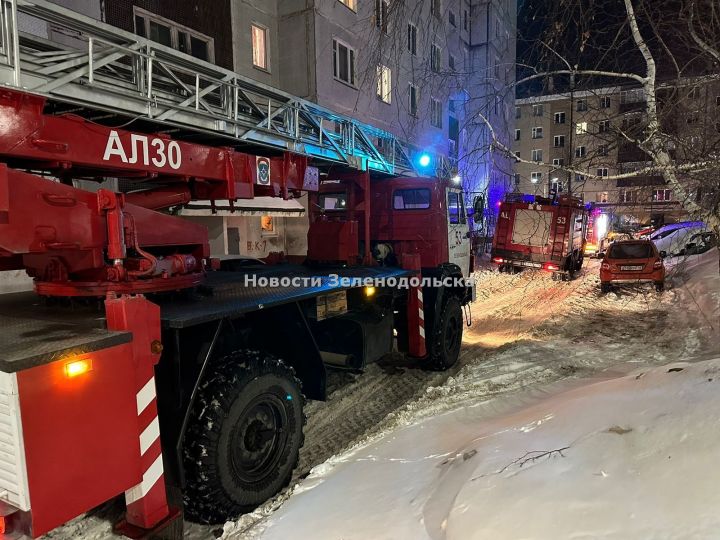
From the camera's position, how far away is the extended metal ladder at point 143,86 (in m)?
2.74

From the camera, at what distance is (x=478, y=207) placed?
762 centimetres

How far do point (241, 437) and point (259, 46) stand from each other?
1431 centimetres

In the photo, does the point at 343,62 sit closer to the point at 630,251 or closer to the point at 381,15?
the point at 630,251

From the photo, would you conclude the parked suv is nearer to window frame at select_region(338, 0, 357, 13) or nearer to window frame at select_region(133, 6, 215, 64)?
window frame at select_region(338, 0, 357, 13)

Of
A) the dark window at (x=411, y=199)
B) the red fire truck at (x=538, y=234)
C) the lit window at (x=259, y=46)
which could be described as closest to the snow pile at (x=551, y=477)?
the dark window at (x=411, y=199)

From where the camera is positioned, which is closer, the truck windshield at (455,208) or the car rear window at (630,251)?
the truck windshield at (455,208)

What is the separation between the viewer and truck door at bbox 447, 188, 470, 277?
7.76m

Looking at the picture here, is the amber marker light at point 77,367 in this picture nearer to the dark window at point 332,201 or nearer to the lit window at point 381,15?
the lit window at point 381,15

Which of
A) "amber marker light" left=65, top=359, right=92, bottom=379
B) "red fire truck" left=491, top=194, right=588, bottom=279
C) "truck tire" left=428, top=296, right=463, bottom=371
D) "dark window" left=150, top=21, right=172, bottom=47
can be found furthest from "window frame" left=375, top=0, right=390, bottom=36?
"red fire truck" left=491, top=194, right=588, bottom=279

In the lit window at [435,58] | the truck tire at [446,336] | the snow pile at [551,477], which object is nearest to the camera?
the snow pile at [551,477]

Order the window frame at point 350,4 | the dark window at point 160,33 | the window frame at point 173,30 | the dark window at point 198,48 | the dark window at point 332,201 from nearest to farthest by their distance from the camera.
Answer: the dark window at point 332,201, the window frame at point 173,30, the dark window at point 160,33, the dark window at point 198,48, the window frame at point 350,4

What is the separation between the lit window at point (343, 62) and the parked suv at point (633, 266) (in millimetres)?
10255

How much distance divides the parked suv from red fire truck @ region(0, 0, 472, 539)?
10409 millimetres

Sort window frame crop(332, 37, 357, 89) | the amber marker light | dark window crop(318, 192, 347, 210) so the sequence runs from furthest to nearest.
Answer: window frame crop(332, 37, 357, 89) < dark window crop(318, 192, 347, 210) < the amber marker light
